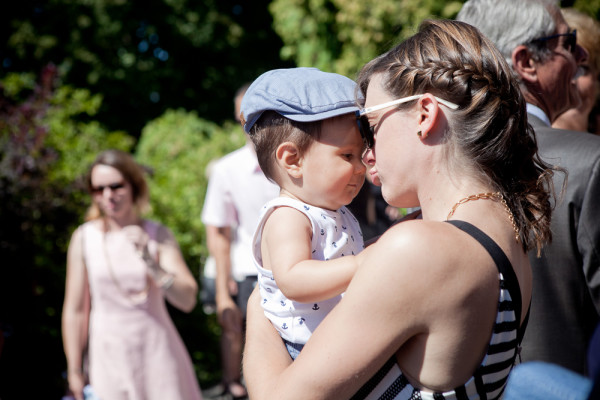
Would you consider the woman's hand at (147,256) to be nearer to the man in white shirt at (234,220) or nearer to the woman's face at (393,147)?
the man in white shirt at (234,220)

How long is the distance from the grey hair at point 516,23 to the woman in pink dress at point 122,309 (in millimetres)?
3046


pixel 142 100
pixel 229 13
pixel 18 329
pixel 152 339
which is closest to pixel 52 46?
pixel 142 100

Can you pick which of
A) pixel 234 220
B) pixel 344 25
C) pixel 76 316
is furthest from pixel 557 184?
pixel 344 25

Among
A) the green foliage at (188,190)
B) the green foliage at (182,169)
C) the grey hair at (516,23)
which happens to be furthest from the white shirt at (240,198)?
the grey hair at (516,23)

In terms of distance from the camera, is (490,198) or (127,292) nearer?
(490,198)

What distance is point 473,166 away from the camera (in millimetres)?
1696

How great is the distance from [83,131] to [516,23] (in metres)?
7.50

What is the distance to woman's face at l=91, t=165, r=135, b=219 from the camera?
16.7 ft

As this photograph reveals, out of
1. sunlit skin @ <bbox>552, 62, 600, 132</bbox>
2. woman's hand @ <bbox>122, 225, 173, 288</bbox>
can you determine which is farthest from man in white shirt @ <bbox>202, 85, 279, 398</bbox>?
sunlit skin @ <bbox>552, 62, 600, 132</bbox>

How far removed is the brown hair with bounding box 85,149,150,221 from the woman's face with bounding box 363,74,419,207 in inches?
145

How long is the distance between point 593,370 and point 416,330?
56cm

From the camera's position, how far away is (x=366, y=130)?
6.06 feet

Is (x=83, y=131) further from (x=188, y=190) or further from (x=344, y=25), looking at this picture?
(x=344, y=25)

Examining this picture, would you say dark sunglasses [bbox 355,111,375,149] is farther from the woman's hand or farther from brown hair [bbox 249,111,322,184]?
the woman's hand
